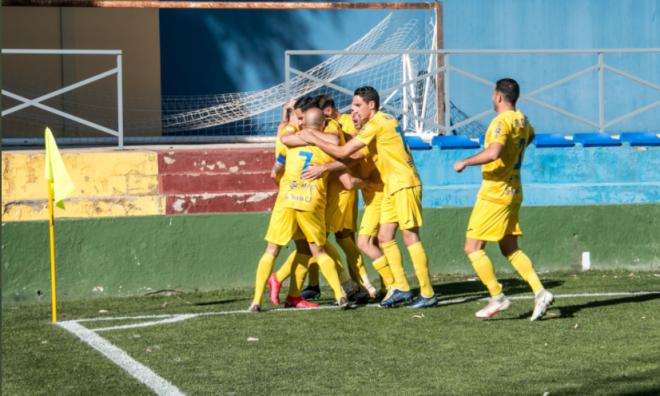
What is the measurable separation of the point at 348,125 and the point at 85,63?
8.33 meters

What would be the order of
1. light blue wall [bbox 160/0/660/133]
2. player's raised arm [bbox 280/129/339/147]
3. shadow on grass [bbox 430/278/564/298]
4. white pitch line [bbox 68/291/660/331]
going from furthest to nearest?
light blue wall [bbox 160/0/660/133] → shadow on grass [bbox 430/278/564/298] → player's raised arm [bbox 280/129/339/147] → white pitch line [bbox 68/291/660/331]

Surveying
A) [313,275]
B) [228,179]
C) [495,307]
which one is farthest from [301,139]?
[228,179]

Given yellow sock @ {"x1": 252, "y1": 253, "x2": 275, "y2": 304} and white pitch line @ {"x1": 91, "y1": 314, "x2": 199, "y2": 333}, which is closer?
white pitch line @ {"x1": 91, "y1": 314, "x2": 199, "y2": 333}

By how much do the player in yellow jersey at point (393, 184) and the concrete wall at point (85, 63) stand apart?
7949 mm

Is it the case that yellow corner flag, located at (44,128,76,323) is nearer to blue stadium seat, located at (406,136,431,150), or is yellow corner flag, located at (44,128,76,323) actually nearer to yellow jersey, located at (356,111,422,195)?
yellow jersey, located at (356,111,422,195)

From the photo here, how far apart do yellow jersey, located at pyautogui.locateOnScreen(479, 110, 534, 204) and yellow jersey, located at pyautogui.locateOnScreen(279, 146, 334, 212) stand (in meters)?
1.49

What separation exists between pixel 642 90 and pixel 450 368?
13.5 metres

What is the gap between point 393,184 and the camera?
10.0 m

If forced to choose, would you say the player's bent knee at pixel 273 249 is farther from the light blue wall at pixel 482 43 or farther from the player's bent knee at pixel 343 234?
the light blue wall at pixel 482 43

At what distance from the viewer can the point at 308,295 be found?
36.6 feet

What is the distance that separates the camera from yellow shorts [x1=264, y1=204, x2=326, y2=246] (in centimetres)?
995

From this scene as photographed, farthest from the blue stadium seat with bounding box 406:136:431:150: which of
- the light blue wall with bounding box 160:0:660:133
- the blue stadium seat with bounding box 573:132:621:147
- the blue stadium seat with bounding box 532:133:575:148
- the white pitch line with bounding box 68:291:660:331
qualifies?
the light blue wall with bounding box 160:0:660:133

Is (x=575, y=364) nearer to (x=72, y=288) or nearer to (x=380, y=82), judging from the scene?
(x=72, y=288)

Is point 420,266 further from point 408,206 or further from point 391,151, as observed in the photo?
point 391,151
